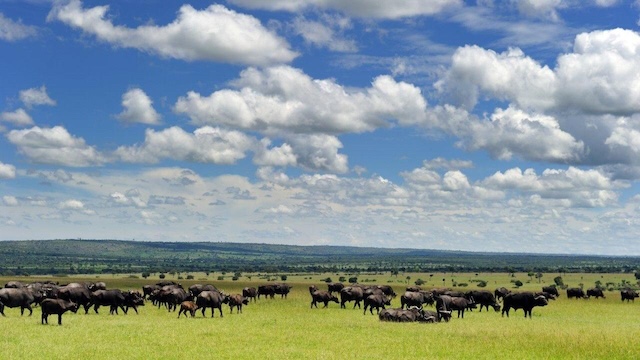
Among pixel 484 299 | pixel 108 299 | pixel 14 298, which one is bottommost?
pixel 484 299

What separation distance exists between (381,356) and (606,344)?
12319 millimetres

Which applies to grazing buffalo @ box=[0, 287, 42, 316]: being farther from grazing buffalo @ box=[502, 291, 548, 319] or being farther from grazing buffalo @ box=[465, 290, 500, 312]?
grazing buffalo @ box=[465, 290, 500, 312]

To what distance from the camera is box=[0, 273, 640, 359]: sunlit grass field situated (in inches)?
1159

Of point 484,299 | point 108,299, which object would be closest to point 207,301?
point 108,299

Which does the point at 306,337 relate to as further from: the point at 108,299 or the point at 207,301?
the point at 108,299

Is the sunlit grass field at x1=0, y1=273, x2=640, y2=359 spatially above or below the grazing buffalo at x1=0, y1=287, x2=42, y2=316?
below

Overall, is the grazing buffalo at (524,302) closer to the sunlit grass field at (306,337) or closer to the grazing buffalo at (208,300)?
the sunlit grass field at (306,337)

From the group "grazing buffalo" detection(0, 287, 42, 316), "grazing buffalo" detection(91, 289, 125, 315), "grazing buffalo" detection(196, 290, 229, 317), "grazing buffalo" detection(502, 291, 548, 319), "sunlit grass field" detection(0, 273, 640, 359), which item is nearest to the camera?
"sunlit grass field" detection(0, 273, 640, 359)

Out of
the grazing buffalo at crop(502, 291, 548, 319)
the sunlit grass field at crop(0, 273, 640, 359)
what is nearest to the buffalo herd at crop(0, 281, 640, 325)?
the grazing buffalo at crop(502, 291, 548, 319)

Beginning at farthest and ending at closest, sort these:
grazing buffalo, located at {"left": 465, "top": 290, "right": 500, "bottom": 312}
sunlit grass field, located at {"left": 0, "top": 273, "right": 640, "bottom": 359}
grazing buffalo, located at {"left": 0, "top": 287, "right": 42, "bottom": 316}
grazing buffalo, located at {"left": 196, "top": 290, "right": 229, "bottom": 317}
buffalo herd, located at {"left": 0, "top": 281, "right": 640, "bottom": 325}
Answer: grazing buffalo, located at {"left": 465, "top": 290, "right": 500, "bottom": 312}
grazing buffalo, located at {"left": 196, "top": 290, "right": 229, "bottom": 317}
grazing buffalo, located at {"left": 0, "top": 287, "right": 42, "bottom": 316}
buffalo herd, located at {"left": 0, "top": 281, "right": 640, "bottom": 325}
sunlit grass field, located at {"left": 0, "top": 273, "right": 640, "bottom": 359}

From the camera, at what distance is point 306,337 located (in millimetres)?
35188

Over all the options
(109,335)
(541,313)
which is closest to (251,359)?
(109,335)

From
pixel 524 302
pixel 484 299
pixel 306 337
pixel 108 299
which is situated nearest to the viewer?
pixel 306 337

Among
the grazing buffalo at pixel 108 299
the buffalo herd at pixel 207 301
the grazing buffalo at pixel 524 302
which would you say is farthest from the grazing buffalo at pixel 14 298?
the grazing buffalo at pixel 524 302
